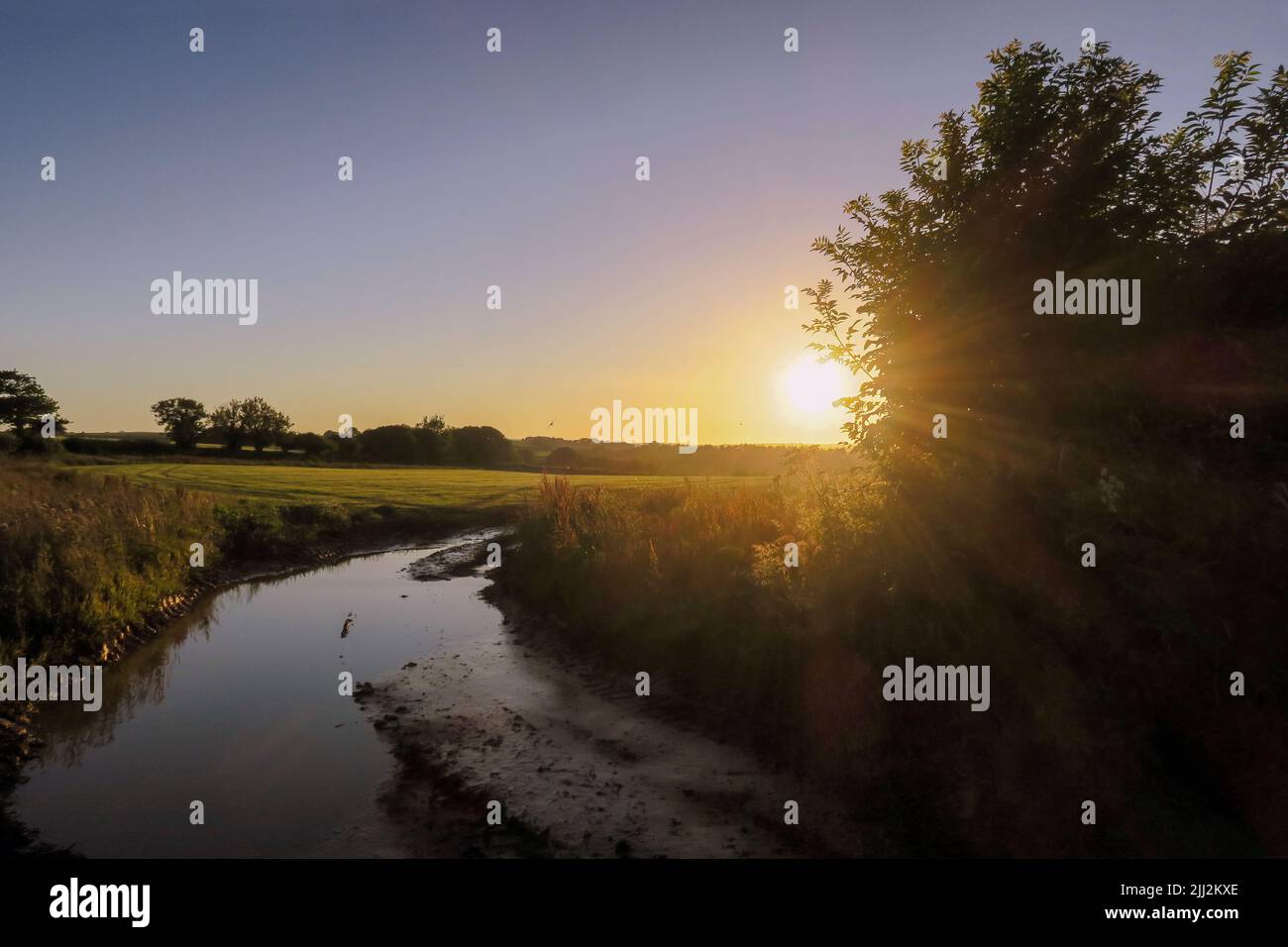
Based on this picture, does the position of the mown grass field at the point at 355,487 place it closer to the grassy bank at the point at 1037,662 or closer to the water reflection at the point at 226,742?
the water reflection at the point at 226,742

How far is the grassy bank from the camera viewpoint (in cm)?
582

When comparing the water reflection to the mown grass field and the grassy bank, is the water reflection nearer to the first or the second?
the grassy bank

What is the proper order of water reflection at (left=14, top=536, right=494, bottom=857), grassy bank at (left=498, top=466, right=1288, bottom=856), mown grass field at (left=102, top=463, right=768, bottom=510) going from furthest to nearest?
mown grass field at (left=102, top=463, right=768, bottom=510) < water reflection at (left=14, top=536, right=494, bottom=857) < grassy bank at (left=498, top=466, right=1288, bottom=856)

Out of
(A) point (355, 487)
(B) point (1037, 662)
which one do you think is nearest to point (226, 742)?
(B) point (1037, 662)

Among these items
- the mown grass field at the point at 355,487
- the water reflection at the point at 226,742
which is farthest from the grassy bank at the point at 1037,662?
the mown grass field at the point at 355,487

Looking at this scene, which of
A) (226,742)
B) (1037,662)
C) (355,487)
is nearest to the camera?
(1037,662)

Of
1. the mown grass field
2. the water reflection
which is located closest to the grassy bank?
the water reflection

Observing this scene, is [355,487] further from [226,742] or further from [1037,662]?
[1037,662]

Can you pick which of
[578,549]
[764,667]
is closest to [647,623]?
[764,667]

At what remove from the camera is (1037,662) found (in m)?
6.76

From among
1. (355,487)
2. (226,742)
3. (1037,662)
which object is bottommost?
(226,742)

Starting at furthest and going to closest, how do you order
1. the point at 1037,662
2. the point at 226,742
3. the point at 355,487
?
the point at 355,487 < the point at 226,742 < the point at 1037,662

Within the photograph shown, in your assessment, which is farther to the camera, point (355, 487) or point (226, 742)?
point (355, 487)
